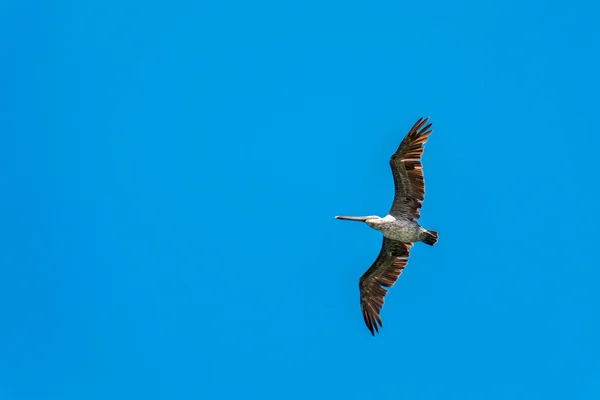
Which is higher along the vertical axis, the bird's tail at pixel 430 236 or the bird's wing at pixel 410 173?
the bird's wing at pixel 410 173

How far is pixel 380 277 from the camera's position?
28109 mm

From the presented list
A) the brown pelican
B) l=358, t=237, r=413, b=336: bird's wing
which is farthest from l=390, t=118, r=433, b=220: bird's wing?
l=358, t=237, r=413, b=336: bird's wing

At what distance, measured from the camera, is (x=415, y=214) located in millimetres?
26125

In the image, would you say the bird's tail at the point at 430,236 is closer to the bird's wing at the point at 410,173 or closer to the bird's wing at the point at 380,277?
the bird's wing at the point at 410,173

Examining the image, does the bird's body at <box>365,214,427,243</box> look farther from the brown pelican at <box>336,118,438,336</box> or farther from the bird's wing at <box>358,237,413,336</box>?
the bird's wing at <box>358,237,413,336</box>

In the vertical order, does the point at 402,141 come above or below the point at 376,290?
above

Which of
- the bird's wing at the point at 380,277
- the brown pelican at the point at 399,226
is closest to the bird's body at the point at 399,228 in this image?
the brown pelican at the point at 399,226

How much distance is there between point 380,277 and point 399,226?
2.67 m

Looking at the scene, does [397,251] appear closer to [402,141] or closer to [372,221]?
[372,221]

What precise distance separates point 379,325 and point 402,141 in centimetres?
678

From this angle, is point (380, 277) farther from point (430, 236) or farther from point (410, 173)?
point (410, 173)

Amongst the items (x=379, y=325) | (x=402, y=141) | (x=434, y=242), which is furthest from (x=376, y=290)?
(x=402, y=141)

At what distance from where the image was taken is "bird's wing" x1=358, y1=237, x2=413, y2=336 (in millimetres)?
27656

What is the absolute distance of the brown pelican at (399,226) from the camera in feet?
83.1
